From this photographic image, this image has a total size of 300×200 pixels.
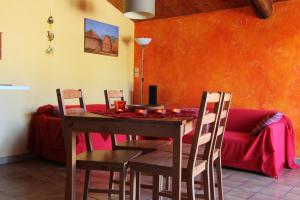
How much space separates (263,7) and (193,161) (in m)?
2.79

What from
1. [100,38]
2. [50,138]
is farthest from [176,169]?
[100,38]

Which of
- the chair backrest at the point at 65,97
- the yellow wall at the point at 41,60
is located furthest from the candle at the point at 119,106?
the yellow wall at the point at 41,60

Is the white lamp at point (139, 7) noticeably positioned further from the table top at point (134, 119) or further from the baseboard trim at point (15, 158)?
the baseboard trim at point (15, 158)

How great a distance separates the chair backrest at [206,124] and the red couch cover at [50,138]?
1.75 m

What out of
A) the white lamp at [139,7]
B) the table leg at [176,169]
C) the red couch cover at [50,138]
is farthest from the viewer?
the red couch cover at [50,138]

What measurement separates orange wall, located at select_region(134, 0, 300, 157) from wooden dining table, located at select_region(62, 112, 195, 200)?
8.54 ft

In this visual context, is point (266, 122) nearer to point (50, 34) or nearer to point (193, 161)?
point (193, 161)

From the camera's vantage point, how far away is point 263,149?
11.5 feet

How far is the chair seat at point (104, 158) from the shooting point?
215cm

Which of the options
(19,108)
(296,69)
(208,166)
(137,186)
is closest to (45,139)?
(19,108)

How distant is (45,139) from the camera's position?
4023 millimetres

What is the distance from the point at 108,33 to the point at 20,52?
5.13ft

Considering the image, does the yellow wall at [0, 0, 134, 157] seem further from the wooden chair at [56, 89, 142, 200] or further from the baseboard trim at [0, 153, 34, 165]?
the wooden chair at [56, 89, 142, 200]

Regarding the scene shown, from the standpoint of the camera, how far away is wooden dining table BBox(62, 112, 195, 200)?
1.90m
